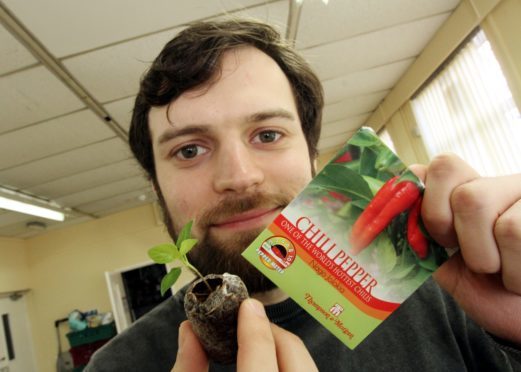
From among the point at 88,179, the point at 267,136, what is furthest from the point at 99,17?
the point at 88,179

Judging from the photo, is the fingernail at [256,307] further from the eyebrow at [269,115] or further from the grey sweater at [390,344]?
the eyebrow at [269,115]

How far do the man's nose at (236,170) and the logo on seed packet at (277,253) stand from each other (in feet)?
0.89

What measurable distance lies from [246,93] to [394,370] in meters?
0.74

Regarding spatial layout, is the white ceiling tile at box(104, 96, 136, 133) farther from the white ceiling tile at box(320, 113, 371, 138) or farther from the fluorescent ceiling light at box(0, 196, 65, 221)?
the white ceiling tile at box(320, 113, 371, 138)

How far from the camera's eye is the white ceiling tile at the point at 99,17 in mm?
1750

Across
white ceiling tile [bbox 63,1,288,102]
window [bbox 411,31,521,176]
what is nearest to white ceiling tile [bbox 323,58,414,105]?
window [bbox 411,31,521,176]

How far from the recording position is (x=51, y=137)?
3.00 m

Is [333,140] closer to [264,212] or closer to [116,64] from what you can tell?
[116,64]

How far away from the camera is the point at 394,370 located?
0.77 metres

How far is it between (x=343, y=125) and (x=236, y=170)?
4316 millimetres

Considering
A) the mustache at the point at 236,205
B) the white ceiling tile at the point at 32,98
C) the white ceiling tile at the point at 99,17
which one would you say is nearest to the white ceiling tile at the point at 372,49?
the white ceiling tile at the point at 99,17

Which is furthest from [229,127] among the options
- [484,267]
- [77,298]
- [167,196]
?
[77,298]

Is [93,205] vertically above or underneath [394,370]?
above

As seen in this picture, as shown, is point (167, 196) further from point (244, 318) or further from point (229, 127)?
point (244, 318)
